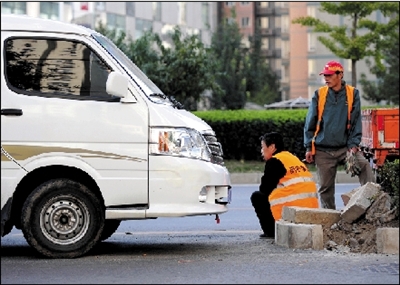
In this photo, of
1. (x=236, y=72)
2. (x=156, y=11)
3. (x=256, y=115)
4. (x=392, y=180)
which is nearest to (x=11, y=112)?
(x=392, y=180)

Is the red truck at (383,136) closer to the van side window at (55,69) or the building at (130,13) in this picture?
the van side window at (55,69)

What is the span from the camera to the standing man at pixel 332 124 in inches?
434

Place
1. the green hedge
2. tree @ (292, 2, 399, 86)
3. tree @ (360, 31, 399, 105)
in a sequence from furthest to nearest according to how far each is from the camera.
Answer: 1. tree @ (360, 31, 399, 105)
2. tree @ (292, 2, 399, 86)
3. the green hedge

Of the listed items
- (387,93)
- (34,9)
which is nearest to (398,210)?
(387,93)

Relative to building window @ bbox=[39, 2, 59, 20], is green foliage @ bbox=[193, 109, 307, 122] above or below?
below

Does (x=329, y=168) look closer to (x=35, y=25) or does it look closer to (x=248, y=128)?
(x=35, y=25)

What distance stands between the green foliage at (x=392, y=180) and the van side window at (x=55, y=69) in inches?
102

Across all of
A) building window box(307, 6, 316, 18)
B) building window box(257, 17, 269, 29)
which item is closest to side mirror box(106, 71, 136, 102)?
building window box(307, 6, 316, 18)

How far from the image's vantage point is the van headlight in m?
9.23

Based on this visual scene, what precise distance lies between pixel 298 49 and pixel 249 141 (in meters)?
77.1

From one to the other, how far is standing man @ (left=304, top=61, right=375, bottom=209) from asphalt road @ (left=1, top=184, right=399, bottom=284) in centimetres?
114

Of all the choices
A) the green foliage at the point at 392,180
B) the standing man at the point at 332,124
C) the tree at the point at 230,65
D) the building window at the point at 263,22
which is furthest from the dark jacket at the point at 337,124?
the building window at the point at 263,22

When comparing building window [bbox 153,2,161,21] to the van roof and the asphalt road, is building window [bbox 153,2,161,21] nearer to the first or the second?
the asphalt road

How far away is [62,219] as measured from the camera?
9258 millimetres
